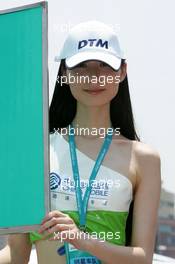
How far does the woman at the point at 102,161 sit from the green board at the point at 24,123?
10 cm

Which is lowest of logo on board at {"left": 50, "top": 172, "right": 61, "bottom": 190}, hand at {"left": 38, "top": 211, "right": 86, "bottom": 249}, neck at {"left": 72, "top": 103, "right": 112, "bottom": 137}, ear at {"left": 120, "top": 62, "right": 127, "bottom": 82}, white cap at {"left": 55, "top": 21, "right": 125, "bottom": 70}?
hand at {"left": 38, "top": 211, "right": 86, "bottom": 249}

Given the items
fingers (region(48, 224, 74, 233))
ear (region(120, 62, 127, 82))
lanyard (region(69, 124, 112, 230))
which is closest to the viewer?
fingers (region(48, 224, 74, 233))

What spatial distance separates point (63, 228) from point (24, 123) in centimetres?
33

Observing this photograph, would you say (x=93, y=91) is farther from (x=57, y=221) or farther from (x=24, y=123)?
(x=57, y=221)

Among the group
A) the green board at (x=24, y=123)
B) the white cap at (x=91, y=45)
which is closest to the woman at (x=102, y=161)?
the white cap at (x=91, y=45)

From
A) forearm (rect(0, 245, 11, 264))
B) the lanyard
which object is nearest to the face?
the lanyard

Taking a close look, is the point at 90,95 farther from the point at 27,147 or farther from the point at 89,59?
the point at 27,147

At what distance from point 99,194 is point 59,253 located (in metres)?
0.21

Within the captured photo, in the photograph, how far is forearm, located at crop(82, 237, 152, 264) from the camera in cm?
239

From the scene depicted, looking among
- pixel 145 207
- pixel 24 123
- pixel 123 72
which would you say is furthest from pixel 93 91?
pixel 145 207

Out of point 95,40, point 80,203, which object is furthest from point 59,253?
point 95,40

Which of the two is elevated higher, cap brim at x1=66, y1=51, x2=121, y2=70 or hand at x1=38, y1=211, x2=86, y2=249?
cap brim at x1=66, y1=51, x2=121, y2=70

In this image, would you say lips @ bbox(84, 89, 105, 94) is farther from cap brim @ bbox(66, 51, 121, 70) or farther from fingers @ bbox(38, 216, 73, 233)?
fingers @ bbox(38, 216, 73, 233)

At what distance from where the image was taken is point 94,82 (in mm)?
2541
